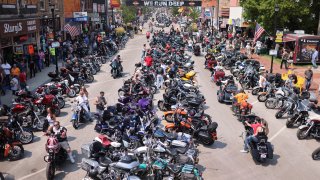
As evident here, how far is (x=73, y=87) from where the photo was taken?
20.5 m

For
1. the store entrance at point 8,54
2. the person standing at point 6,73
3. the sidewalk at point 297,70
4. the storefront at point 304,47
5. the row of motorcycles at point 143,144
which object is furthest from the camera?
the storefront at point 304,47

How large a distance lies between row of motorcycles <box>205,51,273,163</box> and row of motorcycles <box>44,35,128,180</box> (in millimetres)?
5991

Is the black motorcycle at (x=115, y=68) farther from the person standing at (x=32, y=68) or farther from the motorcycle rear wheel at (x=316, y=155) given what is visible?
the motorcycle rear wheel at (x=316, y=155)

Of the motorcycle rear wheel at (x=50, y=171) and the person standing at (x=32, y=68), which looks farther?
the person standing at (x=32, y=68)

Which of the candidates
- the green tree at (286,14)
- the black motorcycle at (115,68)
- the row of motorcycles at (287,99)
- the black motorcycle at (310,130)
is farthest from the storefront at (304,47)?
the black motorcycle at (310,130)

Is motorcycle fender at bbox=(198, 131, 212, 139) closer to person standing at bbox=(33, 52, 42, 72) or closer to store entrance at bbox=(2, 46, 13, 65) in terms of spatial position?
store entrance at bbox=(2, 46, 13, 65)

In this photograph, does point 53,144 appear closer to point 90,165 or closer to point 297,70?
point 90,165

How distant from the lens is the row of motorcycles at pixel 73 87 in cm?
1087

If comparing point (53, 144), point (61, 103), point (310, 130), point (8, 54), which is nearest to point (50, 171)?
point (53, 144)

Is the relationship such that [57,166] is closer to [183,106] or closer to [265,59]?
[183,106]

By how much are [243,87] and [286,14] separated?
573 inches

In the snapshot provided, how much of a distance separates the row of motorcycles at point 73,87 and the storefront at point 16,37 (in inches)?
176

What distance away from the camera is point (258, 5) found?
34.1 metres

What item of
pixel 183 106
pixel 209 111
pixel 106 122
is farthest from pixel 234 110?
pixel 106 122
